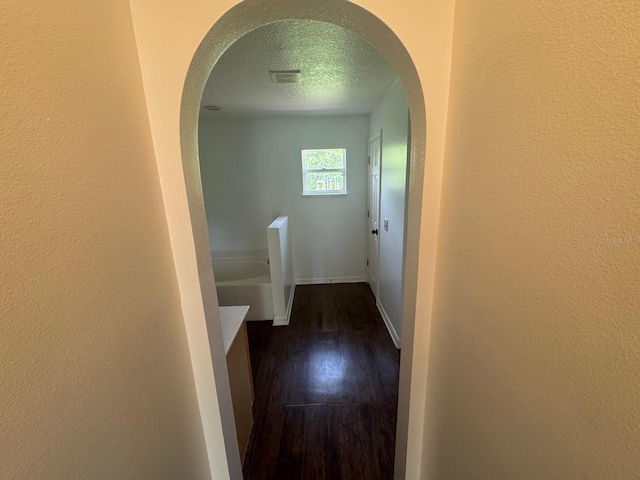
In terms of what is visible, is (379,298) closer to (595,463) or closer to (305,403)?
(305,403)

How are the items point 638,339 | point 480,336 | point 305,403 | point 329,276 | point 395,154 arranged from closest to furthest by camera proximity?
point 638,339
point 480,336
point 305,403
point 395,154
point 329,276

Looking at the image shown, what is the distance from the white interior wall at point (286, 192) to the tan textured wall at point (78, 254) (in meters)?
3.05

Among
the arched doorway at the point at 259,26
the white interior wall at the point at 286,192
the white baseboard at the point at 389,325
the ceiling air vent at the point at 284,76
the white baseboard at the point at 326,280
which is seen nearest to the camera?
the arched doorway at the point at 259,26

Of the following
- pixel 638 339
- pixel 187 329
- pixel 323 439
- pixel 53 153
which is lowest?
pixel 323 439

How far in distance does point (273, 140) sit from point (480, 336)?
352 centimetres

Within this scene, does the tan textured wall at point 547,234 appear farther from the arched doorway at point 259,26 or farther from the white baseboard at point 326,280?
the white baseboard at point 326,280

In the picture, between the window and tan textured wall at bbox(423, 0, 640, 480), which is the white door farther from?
tan textured wall at bbox(423, 0, 640, 480)

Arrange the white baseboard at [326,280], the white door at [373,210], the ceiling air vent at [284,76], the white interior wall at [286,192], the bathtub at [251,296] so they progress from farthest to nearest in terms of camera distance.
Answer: the white baseboard at [326,280] < the white interior wall at [286,192] < the white door at [373,210] < the bathtub at [251,296] < the ceiling air vent at [284,76]

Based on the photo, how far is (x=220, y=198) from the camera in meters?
3.83

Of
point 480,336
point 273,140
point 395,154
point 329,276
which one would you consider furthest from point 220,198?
point 480,336

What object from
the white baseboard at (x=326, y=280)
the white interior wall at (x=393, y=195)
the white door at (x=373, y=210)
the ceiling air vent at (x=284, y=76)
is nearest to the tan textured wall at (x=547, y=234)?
the white interior wall at (x=393, y=195)

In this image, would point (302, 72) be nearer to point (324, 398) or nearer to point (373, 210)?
point (373, 210)

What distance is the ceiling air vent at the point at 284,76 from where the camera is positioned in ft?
6.68

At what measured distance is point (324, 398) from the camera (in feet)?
6.44
